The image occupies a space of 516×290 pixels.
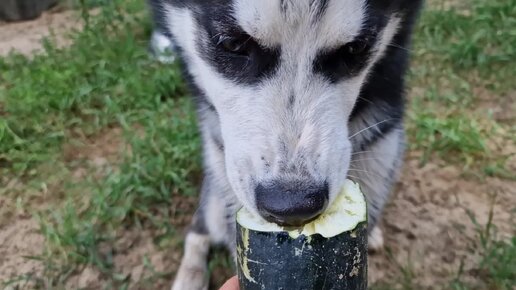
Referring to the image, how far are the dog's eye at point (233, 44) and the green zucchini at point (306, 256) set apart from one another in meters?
0.43

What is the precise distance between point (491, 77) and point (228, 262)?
1.60 meters

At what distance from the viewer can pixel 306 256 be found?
128cm

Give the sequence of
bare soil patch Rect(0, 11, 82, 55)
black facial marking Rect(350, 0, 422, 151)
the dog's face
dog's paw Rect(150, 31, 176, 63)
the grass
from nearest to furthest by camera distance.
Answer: the dog's face → black facial marking Rect(350, 0, 422, 151) → the grass → dog's paw Rect(150, 31, 176, 63) → bare soil patch Rect(0, 11, 82, 55)

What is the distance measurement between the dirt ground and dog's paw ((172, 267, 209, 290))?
8cm

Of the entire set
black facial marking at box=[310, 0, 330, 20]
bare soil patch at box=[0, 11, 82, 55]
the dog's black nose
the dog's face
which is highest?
black facial marking at box=[310, 0, 330, 20]

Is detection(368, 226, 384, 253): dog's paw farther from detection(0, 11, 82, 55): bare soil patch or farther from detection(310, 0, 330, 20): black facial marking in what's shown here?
detection(0, 11, 82, 55): bare soil patch

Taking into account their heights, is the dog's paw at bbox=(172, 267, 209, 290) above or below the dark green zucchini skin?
below

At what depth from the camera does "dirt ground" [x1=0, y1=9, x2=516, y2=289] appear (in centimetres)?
218

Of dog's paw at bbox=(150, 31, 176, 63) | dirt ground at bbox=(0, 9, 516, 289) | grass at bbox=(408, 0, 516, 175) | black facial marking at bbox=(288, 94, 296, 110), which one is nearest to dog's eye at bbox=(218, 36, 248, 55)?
black facial marking at bbox=(288, 94, 296, 110)

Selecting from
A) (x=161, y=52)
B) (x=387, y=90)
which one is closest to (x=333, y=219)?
(x=387, y=90)

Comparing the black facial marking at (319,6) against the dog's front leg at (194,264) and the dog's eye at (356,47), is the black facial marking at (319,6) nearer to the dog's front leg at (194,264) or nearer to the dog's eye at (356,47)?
the dog's eye at (356,47)

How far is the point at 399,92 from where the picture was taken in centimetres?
199

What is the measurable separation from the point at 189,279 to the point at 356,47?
101 cm

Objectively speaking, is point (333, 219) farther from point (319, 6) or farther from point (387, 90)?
point (387, 90)
